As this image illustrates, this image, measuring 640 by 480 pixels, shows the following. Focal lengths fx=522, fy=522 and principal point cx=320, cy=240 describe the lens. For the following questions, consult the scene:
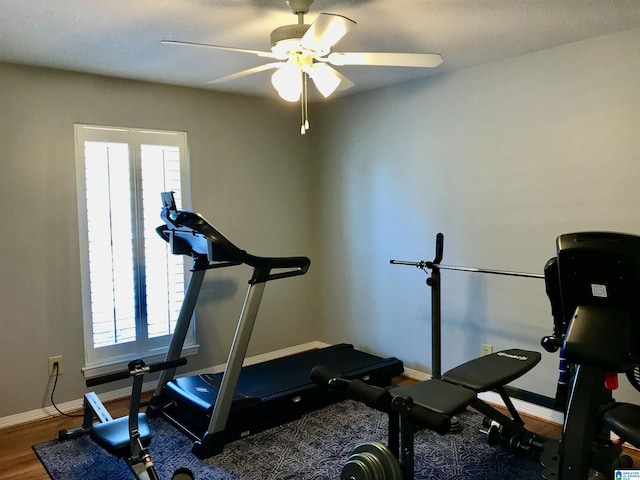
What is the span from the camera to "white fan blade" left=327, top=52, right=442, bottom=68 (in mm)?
2209

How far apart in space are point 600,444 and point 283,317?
267cm

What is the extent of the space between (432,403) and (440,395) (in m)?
0.10

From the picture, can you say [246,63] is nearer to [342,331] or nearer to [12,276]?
[12,276]

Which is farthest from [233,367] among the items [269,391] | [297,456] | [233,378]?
[297,456]

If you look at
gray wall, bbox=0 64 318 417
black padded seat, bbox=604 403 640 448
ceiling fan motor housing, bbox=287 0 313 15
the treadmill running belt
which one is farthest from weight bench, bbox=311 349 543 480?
gray wall, bbox=0 64 318 417

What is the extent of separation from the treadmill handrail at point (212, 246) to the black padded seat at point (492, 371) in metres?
1.08

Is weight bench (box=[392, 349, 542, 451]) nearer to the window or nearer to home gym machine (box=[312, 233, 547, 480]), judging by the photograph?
home gym machine (box=[312, 233, 547, 480])

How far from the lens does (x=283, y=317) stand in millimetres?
4492

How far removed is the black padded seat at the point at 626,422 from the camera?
1712 millimetres

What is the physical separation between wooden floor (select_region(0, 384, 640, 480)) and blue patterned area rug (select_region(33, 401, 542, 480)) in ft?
0.20

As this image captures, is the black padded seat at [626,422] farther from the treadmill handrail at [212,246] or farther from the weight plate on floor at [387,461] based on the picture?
the treadmill handrail at [212,246]

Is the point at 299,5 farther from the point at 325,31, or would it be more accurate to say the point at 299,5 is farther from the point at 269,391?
the point at 269,391

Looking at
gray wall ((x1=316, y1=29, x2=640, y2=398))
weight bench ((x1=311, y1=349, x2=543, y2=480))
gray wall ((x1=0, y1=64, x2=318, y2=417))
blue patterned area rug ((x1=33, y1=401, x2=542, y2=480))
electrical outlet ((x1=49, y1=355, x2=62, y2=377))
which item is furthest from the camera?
electrical outlet ((x1=49, y1=355, x2=62, y2=377))

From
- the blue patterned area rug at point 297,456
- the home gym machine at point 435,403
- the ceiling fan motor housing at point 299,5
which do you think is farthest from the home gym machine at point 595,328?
the ceiling fan motor housing at point 299,5
